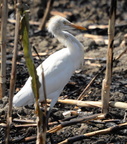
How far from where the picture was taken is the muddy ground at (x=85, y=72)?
5.10 m

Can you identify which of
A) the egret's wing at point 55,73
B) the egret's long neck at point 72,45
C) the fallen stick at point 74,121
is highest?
the egret's long neck at point 72,45

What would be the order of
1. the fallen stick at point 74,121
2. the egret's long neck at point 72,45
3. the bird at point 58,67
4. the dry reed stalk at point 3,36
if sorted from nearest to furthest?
the fallen stick at point 74,121 < the dry reed stalk at point 3,36 < the bird at point 58,67 < the egret's long neck at point 72,45

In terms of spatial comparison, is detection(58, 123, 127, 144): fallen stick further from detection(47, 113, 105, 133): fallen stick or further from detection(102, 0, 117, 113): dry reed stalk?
detection(102, 0, 117, 113): dry reed stalk

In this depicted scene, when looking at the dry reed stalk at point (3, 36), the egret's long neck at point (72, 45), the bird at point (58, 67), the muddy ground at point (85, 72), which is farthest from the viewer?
the egret's long neck at point (72, 45)

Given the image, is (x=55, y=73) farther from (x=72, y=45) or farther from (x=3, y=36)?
(x=3, y=36)

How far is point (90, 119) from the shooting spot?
4.88 m

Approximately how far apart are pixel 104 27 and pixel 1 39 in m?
5.47

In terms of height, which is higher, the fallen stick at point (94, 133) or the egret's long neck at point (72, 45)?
the egret's long neck at point (72, 45)

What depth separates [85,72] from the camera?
7.77m

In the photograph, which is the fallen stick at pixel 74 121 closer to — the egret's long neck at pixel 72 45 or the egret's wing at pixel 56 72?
the egret's wing at pixel 56 72

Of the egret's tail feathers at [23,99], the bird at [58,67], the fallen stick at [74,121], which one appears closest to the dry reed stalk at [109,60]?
the fallen stick at [74,121]

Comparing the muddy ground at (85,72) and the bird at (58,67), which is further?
the bird at (58,67)

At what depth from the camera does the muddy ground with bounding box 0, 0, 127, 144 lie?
16.7 feet

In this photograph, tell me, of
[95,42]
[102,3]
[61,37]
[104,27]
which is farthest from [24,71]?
[102,3]
